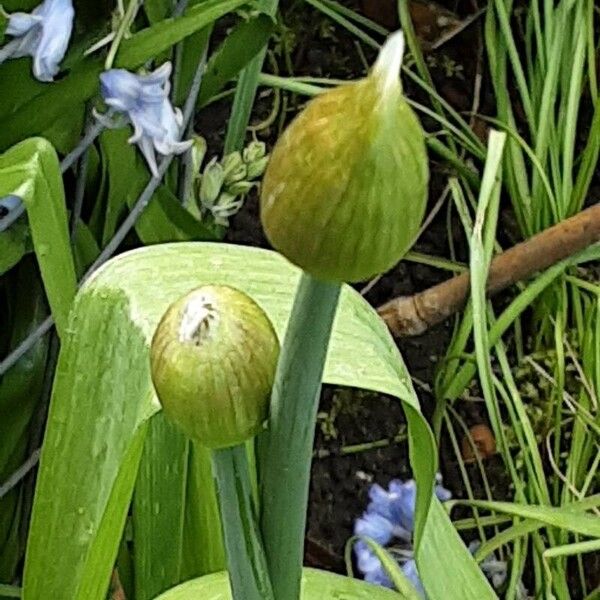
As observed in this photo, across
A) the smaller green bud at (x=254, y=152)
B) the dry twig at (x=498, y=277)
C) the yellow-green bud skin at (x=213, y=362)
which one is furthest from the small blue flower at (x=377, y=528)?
the yellow-green bud skin at (x=213, y=362)

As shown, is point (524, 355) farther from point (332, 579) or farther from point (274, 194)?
point (274, 194)

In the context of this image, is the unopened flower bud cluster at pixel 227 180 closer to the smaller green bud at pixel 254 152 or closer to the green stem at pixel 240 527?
the smaller green bud at pixel 254 152

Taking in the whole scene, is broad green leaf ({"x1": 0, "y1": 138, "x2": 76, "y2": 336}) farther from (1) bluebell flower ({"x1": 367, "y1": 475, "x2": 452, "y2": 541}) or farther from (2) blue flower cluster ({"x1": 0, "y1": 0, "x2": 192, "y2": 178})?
(1) bluebell flower ({"x1": 367, "y1": 475, "x2": 452, "y2": 541})

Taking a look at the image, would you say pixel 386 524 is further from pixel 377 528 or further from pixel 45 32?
pixel 45 32

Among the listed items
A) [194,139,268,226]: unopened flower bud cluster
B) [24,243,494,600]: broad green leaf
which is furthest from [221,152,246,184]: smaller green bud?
[24,243,494,600]: broad green leaf

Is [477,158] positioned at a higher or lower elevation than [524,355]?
higher

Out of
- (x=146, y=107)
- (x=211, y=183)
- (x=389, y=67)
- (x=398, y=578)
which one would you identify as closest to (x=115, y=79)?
(x=146, y=107)

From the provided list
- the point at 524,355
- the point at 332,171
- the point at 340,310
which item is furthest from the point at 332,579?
the point at 524,355
